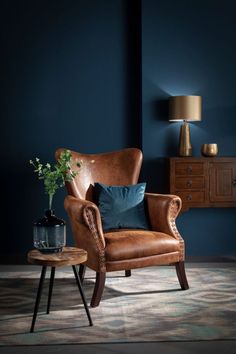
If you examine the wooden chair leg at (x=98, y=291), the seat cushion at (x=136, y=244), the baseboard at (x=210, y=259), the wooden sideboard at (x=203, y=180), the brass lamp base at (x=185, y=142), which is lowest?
the baseboard at (x=210, y=259)

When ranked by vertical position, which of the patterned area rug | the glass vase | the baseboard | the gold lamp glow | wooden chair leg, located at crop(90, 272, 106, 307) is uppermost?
the gold lamp glow

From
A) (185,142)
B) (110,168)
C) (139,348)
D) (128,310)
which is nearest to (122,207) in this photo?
(110,168)

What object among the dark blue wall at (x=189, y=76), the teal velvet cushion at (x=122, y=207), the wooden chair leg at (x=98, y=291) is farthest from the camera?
the dark blue wall at (x=189, y=76)

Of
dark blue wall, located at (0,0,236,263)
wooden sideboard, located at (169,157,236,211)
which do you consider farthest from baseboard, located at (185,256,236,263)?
wooden sideboard, located at (169,157,236,211)

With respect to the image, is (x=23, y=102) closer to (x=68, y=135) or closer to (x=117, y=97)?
(x=68, y=135)

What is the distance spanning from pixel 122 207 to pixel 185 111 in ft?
3.75

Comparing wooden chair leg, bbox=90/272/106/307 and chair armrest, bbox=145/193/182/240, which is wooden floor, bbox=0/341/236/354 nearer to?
wooden chair leg, bbox=90/272/106/307

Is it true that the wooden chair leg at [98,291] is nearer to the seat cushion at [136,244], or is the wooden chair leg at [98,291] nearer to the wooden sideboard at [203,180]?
the seat cushion at [136,244]

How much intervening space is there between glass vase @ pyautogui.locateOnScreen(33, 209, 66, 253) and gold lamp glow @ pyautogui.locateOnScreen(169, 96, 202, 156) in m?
1.95

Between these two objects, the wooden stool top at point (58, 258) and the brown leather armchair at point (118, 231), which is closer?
the wooden stool top at point (58, 258)

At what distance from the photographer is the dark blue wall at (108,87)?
5211 millimetres

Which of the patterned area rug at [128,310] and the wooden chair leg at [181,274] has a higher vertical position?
the wooden chair leg at [181,274]

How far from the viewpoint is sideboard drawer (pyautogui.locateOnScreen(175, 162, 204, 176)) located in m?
4.96

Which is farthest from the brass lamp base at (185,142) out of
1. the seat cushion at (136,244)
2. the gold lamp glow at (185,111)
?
the seat cushion at (136,244)
